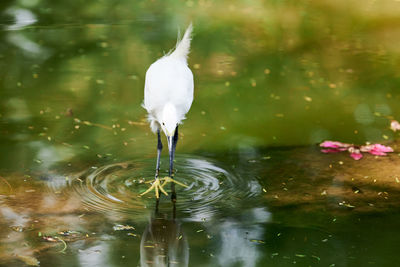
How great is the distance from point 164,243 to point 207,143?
6.26 ft

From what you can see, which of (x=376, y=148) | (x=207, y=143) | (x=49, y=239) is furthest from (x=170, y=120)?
(x=376, y=148)

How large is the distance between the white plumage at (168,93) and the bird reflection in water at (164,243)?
25.1 inches

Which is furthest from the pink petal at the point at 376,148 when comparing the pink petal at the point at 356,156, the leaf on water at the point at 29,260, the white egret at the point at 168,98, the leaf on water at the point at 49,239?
the leaf on water at the point at 29,260

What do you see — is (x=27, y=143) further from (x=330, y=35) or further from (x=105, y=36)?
(x=330, y=35)

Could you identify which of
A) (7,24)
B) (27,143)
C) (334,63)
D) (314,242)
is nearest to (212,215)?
(314,242)

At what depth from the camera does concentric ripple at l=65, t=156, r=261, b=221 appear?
15.1 ft

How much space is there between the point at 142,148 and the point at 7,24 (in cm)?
508

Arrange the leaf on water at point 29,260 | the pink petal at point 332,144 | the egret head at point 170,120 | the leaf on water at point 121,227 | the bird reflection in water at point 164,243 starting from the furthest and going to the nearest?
the pink petal at point 332,144 → the egret head at point 170,120 → the leaf on water at point 121,227 → the bird reflection in water at point 164,243 → the leaf on water at point 29,260

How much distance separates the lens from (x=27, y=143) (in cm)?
583

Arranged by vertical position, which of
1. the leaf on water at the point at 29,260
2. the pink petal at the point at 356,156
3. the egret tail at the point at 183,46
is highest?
the egret tail at the point at 183,46

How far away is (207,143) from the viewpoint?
19.4 ft

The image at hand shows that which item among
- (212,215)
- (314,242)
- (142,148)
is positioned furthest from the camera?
(142,148)

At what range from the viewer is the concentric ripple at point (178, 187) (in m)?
4.62

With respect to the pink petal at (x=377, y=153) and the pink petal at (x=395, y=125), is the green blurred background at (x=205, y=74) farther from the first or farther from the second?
the pink petal at (x=377, y=153)
